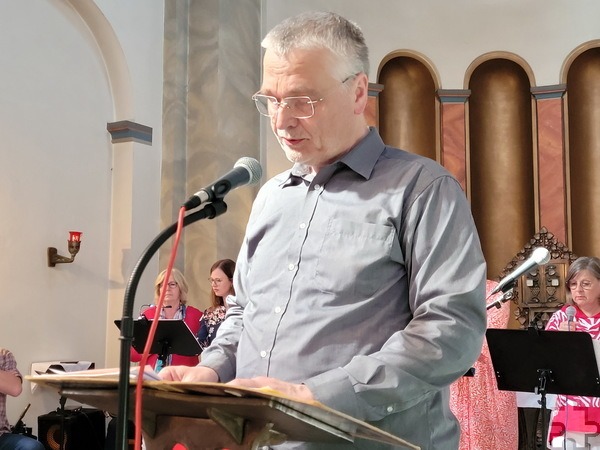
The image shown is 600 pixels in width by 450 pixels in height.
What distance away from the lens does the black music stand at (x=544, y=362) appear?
419cm

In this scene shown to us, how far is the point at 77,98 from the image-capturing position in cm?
729

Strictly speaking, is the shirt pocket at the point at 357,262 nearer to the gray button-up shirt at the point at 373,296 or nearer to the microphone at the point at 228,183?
the gray button-up shirt at the point at 373,296

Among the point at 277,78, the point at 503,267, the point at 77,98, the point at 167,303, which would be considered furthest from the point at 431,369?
the point at 503,267

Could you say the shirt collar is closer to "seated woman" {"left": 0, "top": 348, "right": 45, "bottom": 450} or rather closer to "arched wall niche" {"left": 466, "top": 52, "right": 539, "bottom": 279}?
"seated woman" {"left": 0, "top": 348, "right": 45, "bottom": 450}

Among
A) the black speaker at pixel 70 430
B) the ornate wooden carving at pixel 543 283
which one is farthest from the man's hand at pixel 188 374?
the ornate wooden carving at pixel 543 283

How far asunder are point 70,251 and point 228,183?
5535 mm

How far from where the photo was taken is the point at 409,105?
360 inches

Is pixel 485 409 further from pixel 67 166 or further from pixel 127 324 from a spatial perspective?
pixel 127 324

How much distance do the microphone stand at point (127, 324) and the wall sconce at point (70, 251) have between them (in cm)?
552

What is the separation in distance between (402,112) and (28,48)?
403 cm

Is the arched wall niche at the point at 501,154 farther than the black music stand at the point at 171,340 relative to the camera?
Yes

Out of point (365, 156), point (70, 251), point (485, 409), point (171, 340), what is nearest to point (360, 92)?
point (365, 156)

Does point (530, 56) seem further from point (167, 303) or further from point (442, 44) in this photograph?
point (167, 303)

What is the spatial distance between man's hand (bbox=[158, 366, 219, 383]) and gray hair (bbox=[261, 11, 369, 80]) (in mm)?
717
